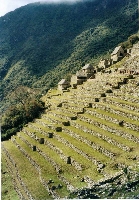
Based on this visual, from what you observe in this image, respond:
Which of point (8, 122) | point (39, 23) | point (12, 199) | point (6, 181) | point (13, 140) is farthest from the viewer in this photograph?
point (39, 23)

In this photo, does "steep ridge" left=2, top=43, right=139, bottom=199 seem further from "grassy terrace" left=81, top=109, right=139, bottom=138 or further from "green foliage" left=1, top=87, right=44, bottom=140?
"green foliage" left=1, top=87, right=44, bottom=140

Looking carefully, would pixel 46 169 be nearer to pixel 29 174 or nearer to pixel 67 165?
pixel 29 174

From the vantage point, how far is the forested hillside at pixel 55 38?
91812mm

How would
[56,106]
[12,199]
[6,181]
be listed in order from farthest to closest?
[56,106]
[6,181]
[12,199]

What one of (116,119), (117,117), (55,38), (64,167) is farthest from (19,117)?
(55,38)

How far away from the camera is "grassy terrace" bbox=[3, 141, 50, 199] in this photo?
25078 millimetres

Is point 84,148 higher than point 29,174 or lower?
higher

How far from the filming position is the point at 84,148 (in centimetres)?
2827

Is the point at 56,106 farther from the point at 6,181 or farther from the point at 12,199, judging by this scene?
the point at 12,199

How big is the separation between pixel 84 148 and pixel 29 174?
16.2ft

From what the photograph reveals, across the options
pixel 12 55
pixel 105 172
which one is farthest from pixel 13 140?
pixel 12 55

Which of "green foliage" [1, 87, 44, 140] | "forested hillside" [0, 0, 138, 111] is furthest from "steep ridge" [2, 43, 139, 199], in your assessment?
"forested hillside" [0, 0, 138, 111]

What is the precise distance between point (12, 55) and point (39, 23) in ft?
93.9

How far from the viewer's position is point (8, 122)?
4703cm
